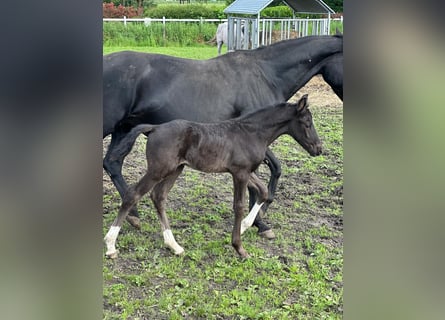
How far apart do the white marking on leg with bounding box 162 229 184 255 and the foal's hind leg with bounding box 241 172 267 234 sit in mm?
475

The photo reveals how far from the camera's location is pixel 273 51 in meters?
3.75

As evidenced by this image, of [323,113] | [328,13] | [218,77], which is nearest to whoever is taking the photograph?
[328,13]

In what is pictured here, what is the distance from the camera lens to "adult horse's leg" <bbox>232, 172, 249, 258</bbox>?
323cm

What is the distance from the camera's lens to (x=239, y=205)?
328cm

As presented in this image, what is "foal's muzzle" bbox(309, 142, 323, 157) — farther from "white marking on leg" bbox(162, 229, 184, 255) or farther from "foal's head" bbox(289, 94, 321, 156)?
"white marking on leg" bbox(162, 229, 184, 255)

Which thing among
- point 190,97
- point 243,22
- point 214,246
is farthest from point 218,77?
point 214,246

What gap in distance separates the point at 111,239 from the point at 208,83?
1.21 metres

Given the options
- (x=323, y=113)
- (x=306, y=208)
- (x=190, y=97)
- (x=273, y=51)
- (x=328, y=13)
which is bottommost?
(x=306, y=208)

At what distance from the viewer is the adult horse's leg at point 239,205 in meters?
3.23

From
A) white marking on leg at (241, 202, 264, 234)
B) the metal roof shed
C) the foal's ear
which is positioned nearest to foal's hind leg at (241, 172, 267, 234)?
white marking on leg at (241, 202, 264, 234)

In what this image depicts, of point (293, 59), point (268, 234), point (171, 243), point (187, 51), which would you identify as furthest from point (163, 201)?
point (293, 59)
